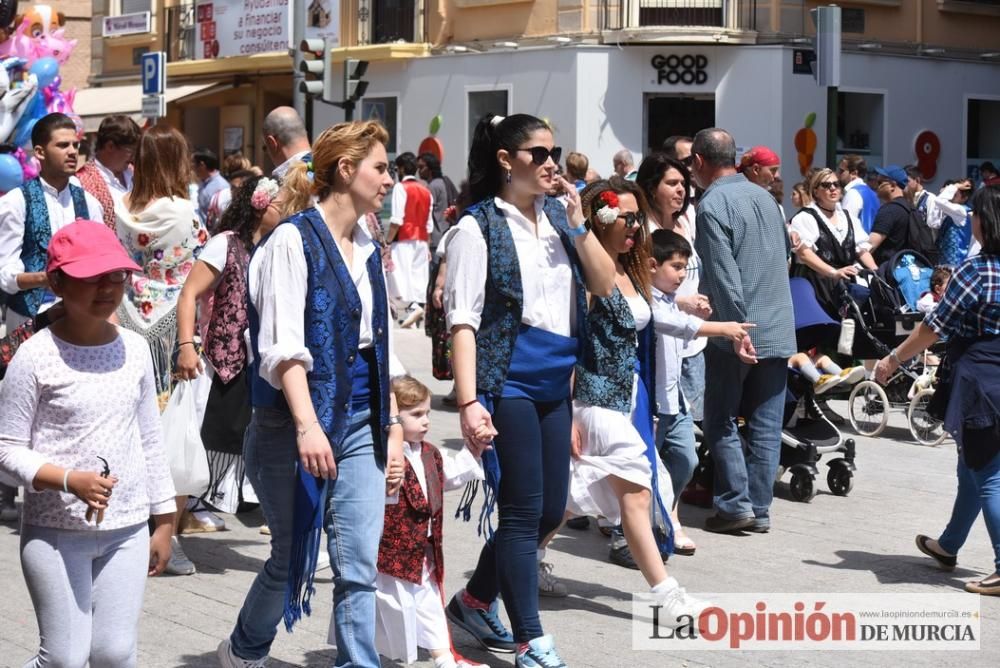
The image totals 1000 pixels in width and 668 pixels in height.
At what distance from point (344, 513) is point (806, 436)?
5113 mm

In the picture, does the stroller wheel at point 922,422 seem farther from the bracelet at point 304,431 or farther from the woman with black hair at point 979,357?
the bracelet at point 304,431

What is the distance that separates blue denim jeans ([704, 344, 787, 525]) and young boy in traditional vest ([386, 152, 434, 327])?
12114mm

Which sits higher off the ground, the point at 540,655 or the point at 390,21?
the point at 390,21

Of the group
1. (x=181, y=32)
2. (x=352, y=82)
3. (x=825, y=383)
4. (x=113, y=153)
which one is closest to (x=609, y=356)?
(x=113, y=153)

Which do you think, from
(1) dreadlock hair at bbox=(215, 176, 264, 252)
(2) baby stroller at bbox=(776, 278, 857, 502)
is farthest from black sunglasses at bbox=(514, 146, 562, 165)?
(2) baby stroller at bbox=(776, 278, 857, 502)

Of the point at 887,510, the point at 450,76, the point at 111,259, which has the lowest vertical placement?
the point at 887,510

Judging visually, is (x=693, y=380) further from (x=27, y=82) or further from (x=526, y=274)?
(x=27, y=82)

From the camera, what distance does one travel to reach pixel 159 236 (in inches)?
306

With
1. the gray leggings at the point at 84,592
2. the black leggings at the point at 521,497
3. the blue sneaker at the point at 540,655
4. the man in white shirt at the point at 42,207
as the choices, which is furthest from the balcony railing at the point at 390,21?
the gray leggings at the point at 84,592

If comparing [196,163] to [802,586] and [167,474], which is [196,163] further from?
[167,474]

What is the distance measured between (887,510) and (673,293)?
2466 millimetres

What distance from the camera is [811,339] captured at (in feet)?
31.4

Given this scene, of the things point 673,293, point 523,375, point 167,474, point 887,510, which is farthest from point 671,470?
point 167,474

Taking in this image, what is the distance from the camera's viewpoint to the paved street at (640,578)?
609 cm
